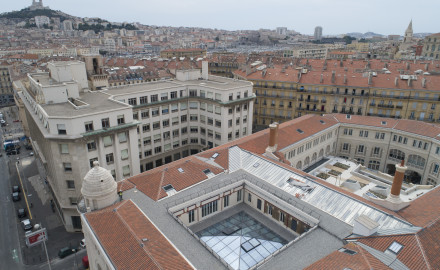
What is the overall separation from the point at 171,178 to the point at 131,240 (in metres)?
13.4

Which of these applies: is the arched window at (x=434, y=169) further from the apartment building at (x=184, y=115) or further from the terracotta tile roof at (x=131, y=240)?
the terracotta tile roof at (x=131, y=240)

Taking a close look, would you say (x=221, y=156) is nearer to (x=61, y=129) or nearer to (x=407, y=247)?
(x=61, y=129)

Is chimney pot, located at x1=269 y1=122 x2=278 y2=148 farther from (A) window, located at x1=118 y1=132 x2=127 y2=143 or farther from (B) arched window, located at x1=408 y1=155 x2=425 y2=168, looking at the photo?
(B) arched window, located at x1=408 y1=155 x2=425 y2=168

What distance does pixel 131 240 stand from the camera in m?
31.5

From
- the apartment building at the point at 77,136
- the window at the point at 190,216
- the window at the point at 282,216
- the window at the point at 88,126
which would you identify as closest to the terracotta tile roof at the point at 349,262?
the window at the point at 282,216

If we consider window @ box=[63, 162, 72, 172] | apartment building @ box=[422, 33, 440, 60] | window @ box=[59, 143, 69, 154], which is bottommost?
window @ box=[63, 162, 72, 172]

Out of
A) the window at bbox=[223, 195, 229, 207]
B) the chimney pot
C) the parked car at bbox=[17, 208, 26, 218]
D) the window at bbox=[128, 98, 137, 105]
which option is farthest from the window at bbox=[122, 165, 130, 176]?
the chimney pot

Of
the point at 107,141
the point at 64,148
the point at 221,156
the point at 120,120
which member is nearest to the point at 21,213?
the point at 64,148

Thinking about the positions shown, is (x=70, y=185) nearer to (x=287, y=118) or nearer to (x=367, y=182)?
(x=367, y=182)

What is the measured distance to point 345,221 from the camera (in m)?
36.1

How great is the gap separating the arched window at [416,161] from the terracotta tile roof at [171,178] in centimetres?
4918

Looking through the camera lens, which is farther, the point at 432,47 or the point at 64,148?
the point at 432,47

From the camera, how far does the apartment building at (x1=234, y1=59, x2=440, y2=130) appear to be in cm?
8456

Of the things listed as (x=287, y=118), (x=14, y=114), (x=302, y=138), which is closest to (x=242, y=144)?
(x=302, y=138)
